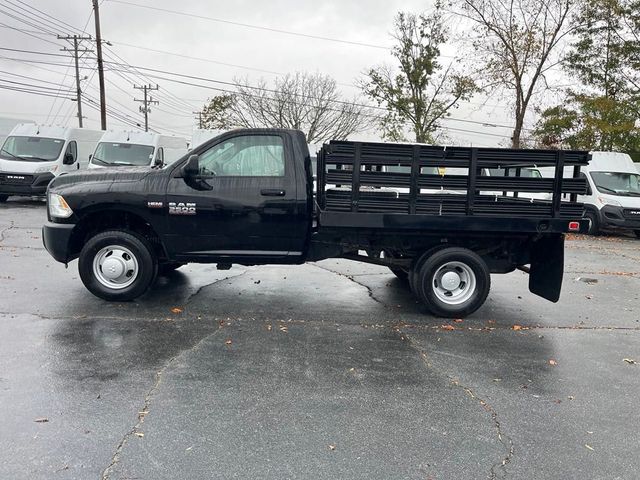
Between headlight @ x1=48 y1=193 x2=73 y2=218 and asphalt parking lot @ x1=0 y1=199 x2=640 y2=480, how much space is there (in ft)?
3.44

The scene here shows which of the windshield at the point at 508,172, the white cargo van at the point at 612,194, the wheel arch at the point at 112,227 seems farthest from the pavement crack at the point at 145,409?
the white cargo van at the point at 612,194

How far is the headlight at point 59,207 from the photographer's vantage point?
6254 mm

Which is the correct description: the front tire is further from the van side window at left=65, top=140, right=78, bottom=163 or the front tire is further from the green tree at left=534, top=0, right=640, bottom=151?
the green tree at left=534, top=0, right=640, bottom=151

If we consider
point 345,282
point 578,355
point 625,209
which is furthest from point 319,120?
point 578,355

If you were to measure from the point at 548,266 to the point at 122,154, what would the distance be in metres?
16.6

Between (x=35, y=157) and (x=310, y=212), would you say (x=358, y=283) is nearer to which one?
(x=310, y=212)

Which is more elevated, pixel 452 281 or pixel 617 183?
pixel 617 183

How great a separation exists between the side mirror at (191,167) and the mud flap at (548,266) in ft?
13.4

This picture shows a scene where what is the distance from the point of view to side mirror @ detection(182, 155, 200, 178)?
237 inches

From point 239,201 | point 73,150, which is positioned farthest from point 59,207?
point 73,150

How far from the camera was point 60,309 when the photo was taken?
6.16 meters

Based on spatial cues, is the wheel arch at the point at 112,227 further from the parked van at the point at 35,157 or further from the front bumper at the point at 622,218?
the front bumper at the point at 622,218

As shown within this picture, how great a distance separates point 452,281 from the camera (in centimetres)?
638

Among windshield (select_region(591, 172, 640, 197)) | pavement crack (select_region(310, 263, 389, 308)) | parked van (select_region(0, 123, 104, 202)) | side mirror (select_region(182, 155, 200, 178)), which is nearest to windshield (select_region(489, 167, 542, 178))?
pavement crack (select_region(310, 263, 389, 308))
